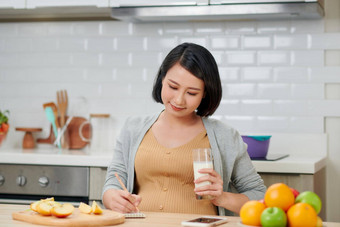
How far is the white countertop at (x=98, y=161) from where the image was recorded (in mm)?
3033

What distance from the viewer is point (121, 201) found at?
2242 millimetres

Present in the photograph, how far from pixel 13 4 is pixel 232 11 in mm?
1393

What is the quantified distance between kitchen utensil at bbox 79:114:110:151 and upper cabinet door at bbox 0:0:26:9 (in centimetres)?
86

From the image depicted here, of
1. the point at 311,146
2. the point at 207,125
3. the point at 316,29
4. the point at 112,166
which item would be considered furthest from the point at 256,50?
the point at 112,166

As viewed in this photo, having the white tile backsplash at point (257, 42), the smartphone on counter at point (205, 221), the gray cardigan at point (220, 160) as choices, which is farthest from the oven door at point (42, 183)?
the smartphone on counter at point (205, 221)

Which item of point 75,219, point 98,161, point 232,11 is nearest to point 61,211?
point 75,219

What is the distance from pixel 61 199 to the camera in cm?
338

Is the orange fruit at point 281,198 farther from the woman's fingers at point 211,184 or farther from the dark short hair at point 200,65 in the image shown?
the dark short hair at point 200,65

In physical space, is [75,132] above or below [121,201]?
above

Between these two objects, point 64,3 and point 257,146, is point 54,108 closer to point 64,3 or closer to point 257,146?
point 64,3

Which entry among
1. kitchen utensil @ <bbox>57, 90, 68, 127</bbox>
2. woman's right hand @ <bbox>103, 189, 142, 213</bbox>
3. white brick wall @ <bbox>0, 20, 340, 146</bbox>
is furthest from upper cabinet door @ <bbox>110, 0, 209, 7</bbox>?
woman's right hand @ <bbox>103, 189, 142, 213</bbox>

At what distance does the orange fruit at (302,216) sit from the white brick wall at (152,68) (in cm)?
205

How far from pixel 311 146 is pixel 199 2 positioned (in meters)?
1.12

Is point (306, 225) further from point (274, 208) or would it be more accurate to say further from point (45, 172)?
point (45, 172)
